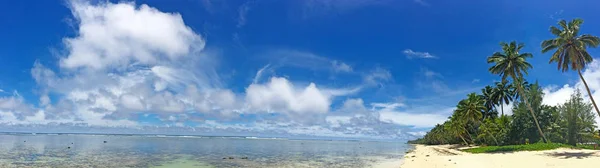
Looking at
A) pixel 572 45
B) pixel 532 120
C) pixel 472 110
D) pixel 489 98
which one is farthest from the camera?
pixel 489 98

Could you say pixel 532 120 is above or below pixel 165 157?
above

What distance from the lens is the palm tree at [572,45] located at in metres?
30.7

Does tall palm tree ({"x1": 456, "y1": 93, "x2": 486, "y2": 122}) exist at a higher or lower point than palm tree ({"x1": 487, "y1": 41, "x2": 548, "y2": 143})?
lower

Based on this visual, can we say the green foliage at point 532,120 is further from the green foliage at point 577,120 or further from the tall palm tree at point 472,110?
the tall palm tree at point 472,110

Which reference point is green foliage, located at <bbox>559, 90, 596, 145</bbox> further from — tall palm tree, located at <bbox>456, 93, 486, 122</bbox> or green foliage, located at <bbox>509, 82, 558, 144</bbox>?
tall palm tree, located at <bbox>456, 93, 486, 122</bbox>

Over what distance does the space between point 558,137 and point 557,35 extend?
20668mm

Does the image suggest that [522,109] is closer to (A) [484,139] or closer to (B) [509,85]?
(A) [484,139]

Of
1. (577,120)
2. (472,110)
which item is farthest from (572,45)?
(472,110)

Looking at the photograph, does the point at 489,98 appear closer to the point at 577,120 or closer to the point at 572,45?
the point at 577,120

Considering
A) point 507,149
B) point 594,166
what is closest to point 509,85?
point 507,149

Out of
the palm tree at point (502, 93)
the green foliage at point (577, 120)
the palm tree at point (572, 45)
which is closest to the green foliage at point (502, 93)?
the palm tree at point (502, 93)

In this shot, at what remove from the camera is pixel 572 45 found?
3094 cm

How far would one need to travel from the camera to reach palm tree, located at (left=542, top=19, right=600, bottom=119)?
1209 inches

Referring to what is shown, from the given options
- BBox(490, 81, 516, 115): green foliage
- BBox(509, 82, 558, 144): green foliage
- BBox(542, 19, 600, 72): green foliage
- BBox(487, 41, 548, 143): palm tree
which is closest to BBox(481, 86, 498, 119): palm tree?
BBox(490, 81, 516, 115): green foliage
